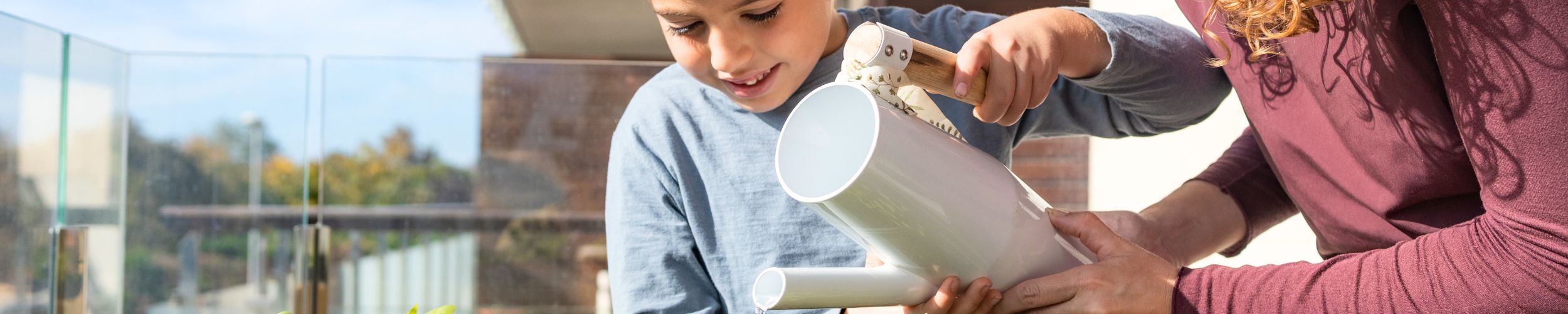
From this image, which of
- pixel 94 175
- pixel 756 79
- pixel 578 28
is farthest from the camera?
pixel 578 28

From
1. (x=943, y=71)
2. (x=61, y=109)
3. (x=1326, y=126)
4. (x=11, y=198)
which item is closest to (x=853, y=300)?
(x=943, y=71)

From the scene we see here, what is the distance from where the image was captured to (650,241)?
3.15 ft

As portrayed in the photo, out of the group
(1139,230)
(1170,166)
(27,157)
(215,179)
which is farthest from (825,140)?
(215,179)

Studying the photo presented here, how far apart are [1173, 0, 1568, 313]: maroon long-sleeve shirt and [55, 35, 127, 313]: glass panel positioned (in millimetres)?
2147

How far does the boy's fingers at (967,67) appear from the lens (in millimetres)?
632

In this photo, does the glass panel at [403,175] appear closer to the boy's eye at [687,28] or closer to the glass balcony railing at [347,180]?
the glass balcony railing at [347,180]

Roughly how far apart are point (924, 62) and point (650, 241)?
41cm

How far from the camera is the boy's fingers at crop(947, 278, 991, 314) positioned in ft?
2.08

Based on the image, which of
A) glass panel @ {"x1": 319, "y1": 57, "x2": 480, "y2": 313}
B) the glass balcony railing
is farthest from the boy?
glass panel @ {"x1": 319, "y1": 57, "x2": 480, "y2": 313}

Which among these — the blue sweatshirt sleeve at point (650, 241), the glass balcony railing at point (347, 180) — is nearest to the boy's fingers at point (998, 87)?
the blue sweatshirt sleeve at point (650, 241)

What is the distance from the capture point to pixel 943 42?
962mm

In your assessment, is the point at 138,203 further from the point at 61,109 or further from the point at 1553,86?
the point at 1553,86

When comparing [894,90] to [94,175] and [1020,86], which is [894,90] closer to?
[1020,86]

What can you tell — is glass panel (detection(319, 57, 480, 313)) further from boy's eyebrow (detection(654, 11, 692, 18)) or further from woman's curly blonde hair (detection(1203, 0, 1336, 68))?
woman's curly blonde hair (detection(1203, 0, 1336, 68))
